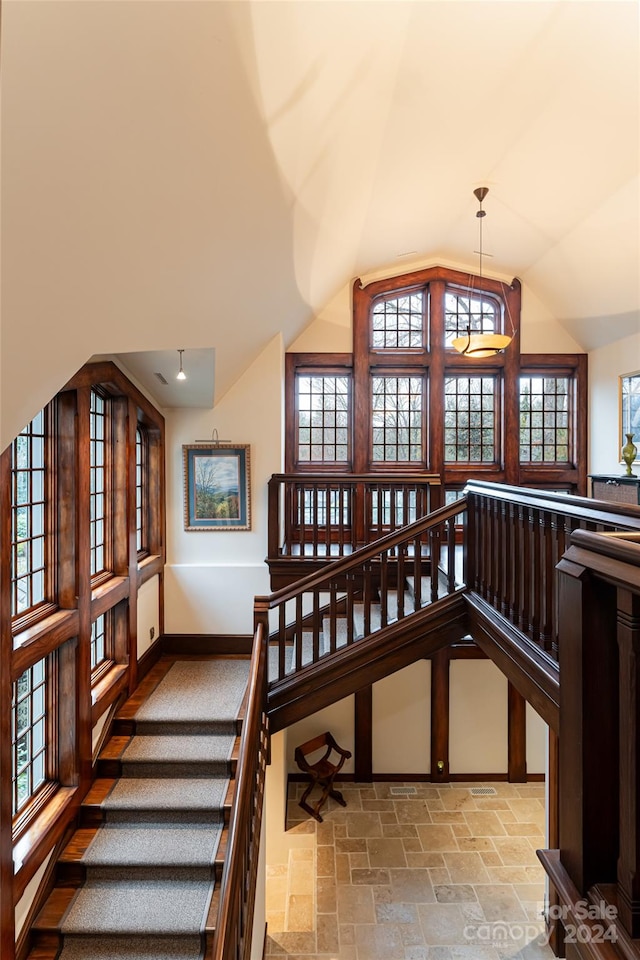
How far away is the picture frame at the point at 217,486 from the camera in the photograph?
16.4ft

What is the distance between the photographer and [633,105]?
10.2ft

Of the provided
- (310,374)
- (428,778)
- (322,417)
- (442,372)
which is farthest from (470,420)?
(428,778)

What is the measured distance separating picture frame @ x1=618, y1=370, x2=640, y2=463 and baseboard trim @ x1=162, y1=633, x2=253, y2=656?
15.1 feet

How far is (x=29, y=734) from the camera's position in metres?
3.09

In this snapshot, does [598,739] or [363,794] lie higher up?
[598,739]

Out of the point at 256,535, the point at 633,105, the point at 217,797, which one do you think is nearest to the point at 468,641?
the point at 256,535

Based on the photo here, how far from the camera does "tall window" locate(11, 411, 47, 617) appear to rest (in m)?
3.00

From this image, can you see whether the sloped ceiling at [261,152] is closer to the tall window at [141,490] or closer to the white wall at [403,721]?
the tall window at [141,490]

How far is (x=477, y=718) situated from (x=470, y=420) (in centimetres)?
348

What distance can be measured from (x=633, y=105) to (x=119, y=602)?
5.17 metres

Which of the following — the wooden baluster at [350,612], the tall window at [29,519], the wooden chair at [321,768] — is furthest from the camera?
the wooden chair at [321,768]

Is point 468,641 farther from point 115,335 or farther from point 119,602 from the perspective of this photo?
point 115,335

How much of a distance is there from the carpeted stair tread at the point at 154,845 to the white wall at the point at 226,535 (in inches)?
75.5

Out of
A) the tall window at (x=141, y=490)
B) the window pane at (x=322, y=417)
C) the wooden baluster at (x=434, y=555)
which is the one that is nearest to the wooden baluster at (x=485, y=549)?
the wooden baluster at (x=434, y=555)
